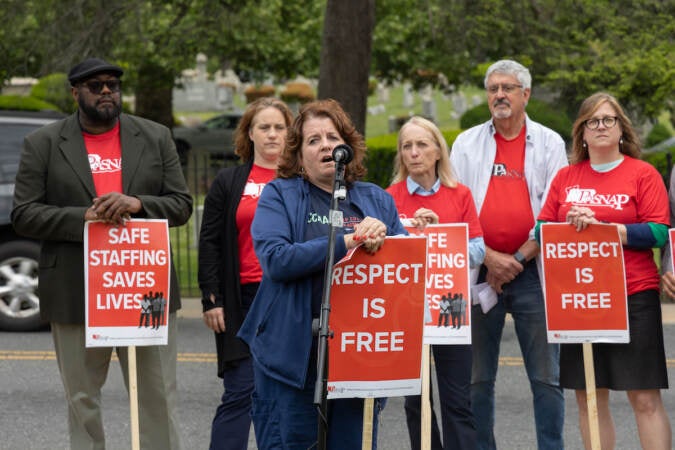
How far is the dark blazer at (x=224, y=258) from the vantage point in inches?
249

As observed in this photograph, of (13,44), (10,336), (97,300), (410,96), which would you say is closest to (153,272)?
(97,300)

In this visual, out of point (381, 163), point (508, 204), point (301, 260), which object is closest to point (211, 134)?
point (381, 163)

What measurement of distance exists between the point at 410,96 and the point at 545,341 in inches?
1877

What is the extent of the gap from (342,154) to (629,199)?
2125 millimetres

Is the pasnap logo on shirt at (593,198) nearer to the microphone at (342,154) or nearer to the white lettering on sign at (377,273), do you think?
the white lettering on sign at (377,273)

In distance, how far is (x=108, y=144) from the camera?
19.5ft

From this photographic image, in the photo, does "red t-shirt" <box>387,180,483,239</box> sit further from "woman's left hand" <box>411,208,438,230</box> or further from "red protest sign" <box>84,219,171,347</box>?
"red protest sign" <box>84,219,171,347</box>

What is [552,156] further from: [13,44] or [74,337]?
[13,44]

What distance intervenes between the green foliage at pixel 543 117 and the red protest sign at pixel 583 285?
495 inches

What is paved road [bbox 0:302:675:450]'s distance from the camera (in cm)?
772

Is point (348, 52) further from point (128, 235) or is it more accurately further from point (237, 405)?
point (128, 235)

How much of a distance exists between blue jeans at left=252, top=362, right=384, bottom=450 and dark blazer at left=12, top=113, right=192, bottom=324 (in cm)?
140

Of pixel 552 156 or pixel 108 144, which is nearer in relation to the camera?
pixel 108 144

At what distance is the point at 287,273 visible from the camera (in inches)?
179
